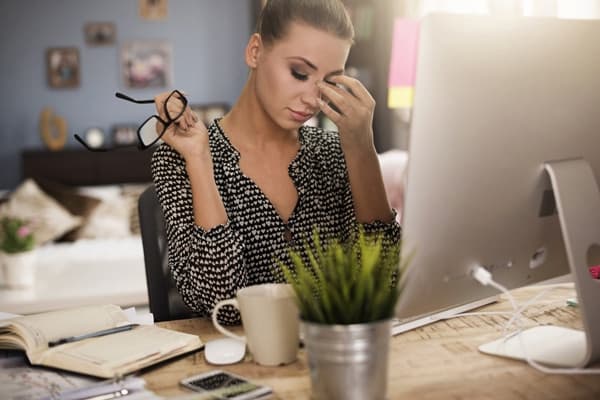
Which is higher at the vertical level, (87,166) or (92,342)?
(87,166)

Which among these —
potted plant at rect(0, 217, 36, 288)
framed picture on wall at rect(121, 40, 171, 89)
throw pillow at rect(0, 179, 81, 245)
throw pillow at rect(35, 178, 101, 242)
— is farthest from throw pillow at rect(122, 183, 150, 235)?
framed picture on wall at rect(121, 40, 171, 89)

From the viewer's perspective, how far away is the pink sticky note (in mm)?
2739

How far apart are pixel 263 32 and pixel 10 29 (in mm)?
3954

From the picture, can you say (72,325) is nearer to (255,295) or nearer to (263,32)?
(255,295)

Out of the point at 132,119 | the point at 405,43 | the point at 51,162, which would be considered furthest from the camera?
the point at 132,119

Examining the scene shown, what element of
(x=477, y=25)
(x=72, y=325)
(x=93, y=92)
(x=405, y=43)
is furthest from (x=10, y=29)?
(x=477, y=25)

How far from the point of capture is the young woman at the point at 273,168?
1163 millimetres

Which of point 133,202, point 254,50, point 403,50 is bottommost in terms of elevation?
point 133,202

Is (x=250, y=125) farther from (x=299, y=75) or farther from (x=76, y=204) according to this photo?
(x=76, y=204)

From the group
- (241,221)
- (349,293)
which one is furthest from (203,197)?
(349,293)

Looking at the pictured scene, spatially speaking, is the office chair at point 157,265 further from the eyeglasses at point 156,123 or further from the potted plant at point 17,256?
the potted plant at point 17,256

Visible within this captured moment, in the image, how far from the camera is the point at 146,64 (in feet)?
16.0

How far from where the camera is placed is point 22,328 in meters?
0.95

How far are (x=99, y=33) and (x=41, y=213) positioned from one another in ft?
5.16
